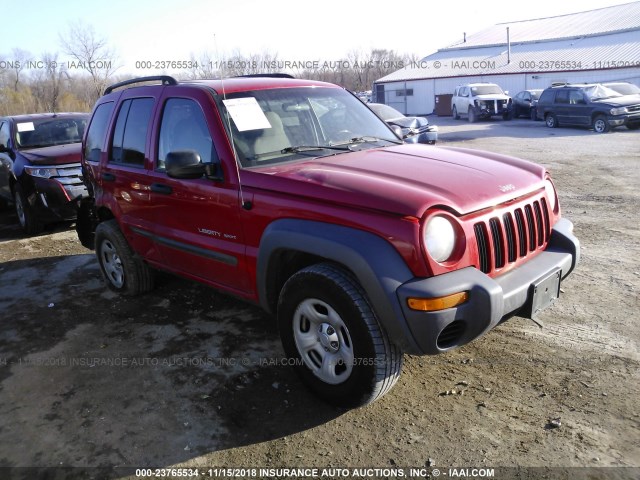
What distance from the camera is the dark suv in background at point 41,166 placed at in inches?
306

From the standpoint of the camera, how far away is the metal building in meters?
30.4

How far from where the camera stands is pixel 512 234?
3242 millimetres

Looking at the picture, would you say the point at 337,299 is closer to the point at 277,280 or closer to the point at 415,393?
the point at 277,280

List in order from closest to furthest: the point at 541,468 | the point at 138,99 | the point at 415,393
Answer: the point at 541,468 < the point at 415,393 < the point at 138,99

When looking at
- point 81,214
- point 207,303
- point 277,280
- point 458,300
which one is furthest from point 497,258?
point 81,214

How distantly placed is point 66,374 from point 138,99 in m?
2.35

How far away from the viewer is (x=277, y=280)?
3.63 meters

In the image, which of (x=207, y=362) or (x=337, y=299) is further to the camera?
(x=207, y=362)

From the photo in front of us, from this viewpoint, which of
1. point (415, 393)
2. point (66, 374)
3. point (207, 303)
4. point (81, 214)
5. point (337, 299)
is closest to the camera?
point (337, 299)

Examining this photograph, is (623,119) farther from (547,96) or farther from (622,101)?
(547,96)

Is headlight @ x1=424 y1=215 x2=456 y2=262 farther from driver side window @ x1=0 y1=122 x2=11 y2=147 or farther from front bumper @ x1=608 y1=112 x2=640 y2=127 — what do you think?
front bumper @ x1=608 y1=112 x2=640 y2=127

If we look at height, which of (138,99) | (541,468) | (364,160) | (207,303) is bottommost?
(541,468)

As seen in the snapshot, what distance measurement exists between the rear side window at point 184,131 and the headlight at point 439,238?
166cm

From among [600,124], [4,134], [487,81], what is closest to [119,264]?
[4,134]
